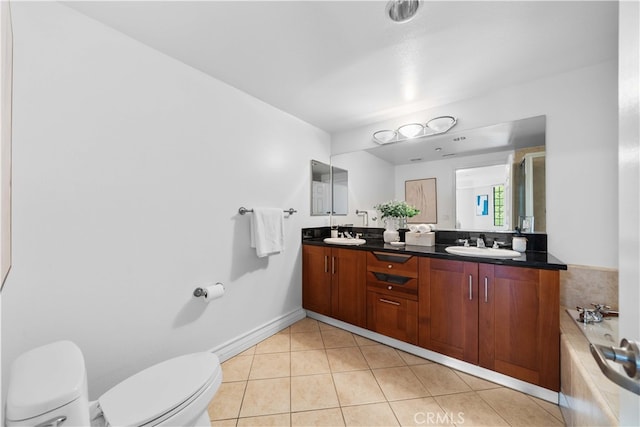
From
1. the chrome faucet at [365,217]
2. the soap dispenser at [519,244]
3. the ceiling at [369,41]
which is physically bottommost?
the soap dispenser at [519,244]

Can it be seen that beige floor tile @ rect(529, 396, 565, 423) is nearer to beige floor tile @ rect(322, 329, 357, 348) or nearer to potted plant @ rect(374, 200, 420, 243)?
beige floor tile @ rect(322, 329, 357, 348)

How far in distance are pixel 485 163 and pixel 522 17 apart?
1.11 metres

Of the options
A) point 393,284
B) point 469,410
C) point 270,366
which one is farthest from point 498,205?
point 270,366

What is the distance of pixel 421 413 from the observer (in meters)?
1.39

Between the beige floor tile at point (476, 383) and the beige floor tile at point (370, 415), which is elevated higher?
the beige floor tile at point (476, 383)

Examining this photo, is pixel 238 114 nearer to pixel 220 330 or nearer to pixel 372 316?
pixel 220 330

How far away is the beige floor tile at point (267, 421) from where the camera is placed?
132 cm

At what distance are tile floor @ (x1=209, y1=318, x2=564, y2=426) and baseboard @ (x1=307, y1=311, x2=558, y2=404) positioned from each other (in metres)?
0.04

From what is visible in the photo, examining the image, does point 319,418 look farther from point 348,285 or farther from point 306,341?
point 348,285

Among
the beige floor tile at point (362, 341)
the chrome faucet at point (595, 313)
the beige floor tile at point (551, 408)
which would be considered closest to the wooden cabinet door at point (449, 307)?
the beige floor tile at point (551, 408)

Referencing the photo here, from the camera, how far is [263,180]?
2203mm

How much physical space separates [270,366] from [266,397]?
303 mm

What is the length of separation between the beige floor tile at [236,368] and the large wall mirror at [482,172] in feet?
6.30

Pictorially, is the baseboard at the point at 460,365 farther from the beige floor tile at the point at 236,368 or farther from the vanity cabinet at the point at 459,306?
the beige floor tile at the point at 236,368
